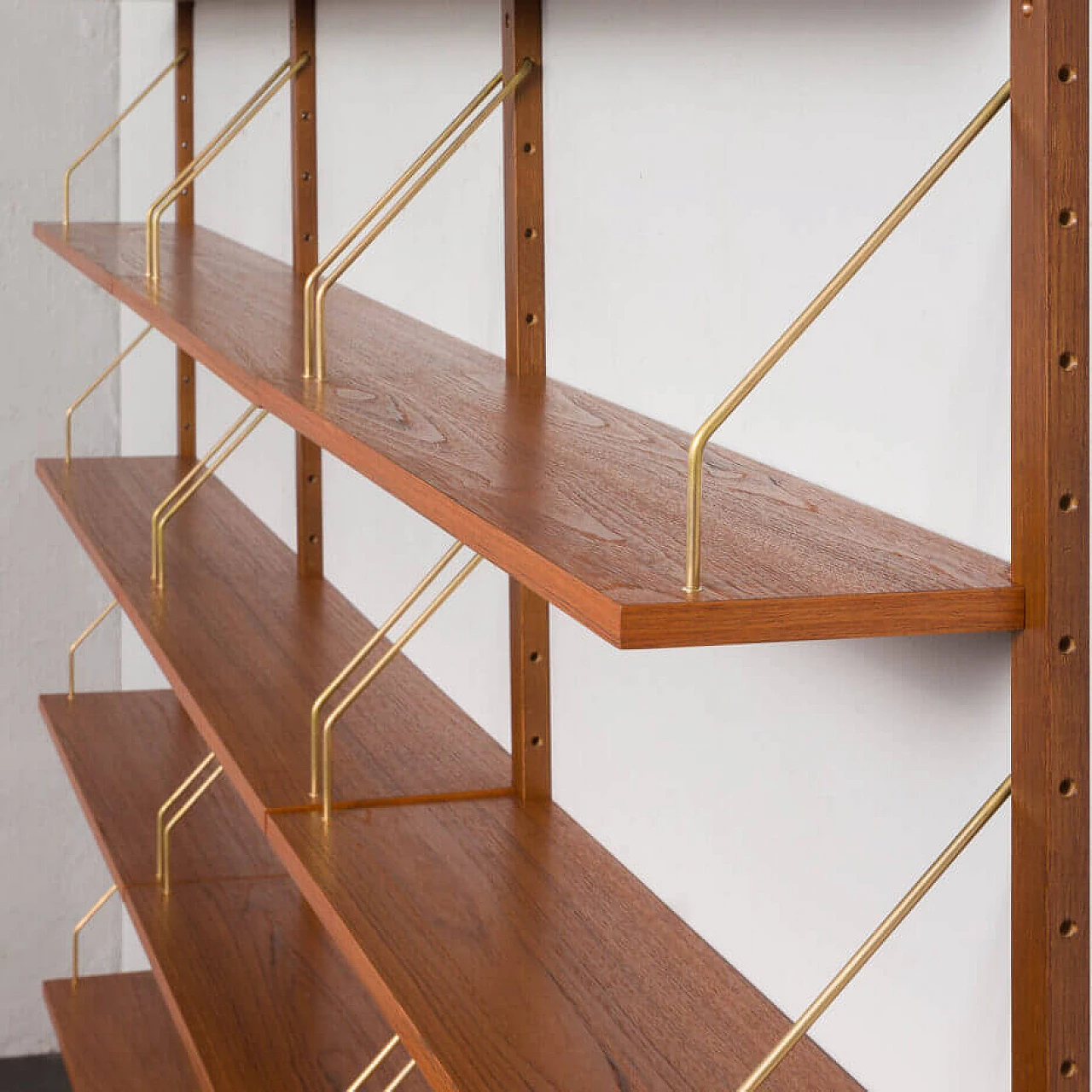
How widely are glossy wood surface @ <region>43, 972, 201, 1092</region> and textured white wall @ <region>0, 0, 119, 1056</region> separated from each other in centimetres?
91

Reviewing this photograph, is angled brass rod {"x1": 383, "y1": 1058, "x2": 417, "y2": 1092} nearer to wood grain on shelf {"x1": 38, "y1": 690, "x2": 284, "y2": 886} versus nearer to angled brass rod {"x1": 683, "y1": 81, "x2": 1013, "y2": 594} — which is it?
wood grain on shelf {"x1": 38, "y1": 690, "x2": 284, "y2": 886}

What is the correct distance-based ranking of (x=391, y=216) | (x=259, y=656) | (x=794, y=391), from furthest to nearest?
(x=259, y=656) → (x=391, y=216) → (x=794, y=391)

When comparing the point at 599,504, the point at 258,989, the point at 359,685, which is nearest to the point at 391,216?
the point at 359,685

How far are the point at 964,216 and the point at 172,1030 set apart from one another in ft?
5.81

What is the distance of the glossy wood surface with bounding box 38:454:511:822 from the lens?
151cm

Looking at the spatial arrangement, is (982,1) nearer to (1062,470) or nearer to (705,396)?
(1062,470)

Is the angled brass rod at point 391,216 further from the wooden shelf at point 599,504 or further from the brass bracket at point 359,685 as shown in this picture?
the brass bracket at point 359,685

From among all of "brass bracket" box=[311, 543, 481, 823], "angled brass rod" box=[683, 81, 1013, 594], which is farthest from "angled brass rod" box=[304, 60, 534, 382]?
"angled brass rod" box=[683, 81, 1013, 594]

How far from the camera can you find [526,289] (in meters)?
1.43

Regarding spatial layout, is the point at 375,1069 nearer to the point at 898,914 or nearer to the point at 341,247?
the point at 341,247

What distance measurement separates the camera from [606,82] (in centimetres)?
129

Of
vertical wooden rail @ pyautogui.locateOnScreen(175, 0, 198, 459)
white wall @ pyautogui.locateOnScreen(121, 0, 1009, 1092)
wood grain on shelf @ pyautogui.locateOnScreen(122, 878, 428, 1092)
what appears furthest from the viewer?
vertical wooden rail @ pyautogui.locateOnScreen(175, 0, 198, 459)

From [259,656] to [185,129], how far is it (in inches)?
50.3

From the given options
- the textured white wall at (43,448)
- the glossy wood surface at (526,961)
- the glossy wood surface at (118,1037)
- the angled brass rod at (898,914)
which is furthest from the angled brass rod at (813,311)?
the textured white wall at (43,448)
